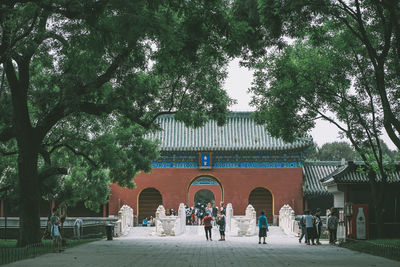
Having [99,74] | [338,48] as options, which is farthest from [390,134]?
[99,74]

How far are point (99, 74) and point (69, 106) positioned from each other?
1726mm

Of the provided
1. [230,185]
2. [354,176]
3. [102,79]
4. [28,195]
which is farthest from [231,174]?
[102,79]

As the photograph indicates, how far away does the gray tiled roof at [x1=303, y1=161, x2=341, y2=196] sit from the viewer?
34.7 m

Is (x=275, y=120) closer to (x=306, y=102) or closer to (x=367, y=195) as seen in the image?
(x=306, y=102)

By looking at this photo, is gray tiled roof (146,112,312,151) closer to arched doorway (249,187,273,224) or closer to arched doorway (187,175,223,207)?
arched doorway (249,187,273,224)

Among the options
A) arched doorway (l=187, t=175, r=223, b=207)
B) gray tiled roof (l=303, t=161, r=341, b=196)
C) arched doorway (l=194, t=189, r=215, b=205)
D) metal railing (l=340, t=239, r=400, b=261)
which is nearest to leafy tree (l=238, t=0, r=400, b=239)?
metal railing (l=340, t=239, r=400, b=261)

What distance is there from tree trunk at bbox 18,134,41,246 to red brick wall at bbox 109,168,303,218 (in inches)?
Result: 746

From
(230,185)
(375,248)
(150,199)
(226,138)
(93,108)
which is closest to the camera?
(375,248)

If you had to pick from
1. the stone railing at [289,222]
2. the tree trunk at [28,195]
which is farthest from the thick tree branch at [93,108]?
the stone railing at [289,222]

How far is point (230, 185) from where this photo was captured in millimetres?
35656

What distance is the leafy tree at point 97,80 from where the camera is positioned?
968 centimetres

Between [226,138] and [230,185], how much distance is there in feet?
10.9

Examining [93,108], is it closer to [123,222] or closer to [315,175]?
[123,222]

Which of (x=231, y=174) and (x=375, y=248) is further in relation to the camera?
(x=231, y=174)
